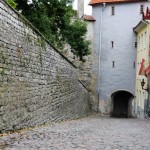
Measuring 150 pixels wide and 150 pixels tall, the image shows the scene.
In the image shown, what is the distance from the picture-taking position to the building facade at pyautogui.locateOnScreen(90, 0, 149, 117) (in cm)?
3747

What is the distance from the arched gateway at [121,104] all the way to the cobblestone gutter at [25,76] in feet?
73.2

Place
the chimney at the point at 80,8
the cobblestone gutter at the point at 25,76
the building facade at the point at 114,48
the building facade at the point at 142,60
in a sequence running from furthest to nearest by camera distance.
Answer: the chimney at the point at 80,8 < the building facade at the point at 114,48 < the building facade at the point at 142,60 < the cobblestone gutter at the point at 25,76

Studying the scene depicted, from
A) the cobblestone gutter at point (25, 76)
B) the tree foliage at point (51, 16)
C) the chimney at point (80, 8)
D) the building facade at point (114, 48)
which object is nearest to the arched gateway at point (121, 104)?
the building facade at point (114, 48)

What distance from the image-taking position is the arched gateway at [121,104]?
39531mm

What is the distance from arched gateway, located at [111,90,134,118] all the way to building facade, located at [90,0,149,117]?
1067 mm

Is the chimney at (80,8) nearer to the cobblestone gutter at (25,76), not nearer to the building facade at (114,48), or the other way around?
the building facade at (114,48)

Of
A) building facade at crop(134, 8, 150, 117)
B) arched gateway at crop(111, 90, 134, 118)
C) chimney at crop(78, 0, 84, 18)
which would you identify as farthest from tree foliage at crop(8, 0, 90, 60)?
arched gateway at crop(111, 90, 134, 118)

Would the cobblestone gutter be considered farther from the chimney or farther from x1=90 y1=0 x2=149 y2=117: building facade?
the chimney

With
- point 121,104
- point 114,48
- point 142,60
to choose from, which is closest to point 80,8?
point 114,48

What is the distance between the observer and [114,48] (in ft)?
124

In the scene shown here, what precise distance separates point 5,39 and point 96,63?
28.3m

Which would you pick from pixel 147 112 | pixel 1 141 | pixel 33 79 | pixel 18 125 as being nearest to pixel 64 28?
pixel 147 112

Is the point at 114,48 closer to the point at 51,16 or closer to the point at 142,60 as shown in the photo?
the point at 142,60

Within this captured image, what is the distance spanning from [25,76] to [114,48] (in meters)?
26.8
